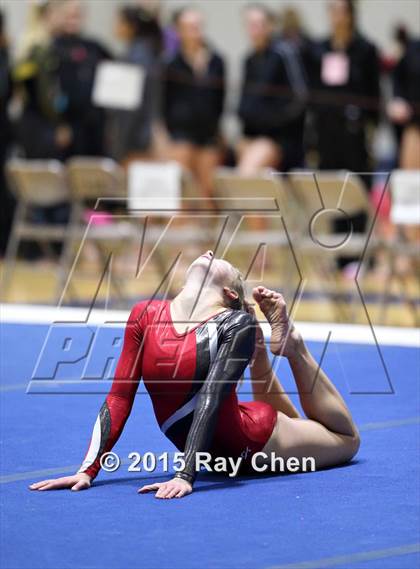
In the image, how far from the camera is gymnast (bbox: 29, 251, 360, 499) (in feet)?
12.8

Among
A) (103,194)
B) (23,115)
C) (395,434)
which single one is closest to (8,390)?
(395,434)

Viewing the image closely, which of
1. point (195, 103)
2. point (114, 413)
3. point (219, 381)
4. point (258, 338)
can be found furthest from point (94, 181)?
point (219, 381)

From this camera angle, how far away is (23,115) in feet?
38.9

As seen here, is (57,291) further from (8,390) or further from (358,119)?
(8,390)

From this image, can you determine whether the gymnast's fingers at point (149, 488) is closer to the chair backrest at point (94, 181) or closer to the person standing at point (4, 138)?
the chair backrest at point (94, 181)

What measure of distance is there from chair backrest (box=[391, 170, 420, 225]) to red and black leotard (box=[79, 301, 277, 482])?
13.6ft

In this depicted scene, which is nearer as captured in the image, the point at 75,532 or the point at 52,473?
the point at 75,532

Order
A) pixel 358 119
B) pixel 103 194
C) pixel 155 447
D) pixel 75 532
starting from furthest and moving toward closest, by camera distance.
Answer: pixel 358 119 → pixel 103 194 → pixel 155 447 → pixel 75 532

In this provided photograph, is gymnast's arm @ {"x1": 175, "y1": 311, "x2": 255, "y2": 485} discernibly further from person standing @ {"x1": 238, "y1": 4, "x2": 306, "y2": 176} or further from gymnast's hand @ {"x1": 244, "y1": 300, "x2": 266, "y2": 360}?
person standing @ {"x1": 238, "y1": 4, "x2": 306, "y2": 176}

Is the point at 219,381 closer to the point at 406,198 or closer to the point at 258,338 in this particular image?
the point at 258,338

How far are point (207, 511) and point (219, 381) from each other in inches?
14.6

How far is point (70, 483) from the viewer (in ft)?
13.2

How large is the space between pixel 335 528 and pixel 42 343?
350 cm

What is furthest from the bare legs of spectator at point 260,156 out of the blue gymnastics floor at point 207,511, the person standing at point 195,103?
the blue gymnastics floor at point 207,511
